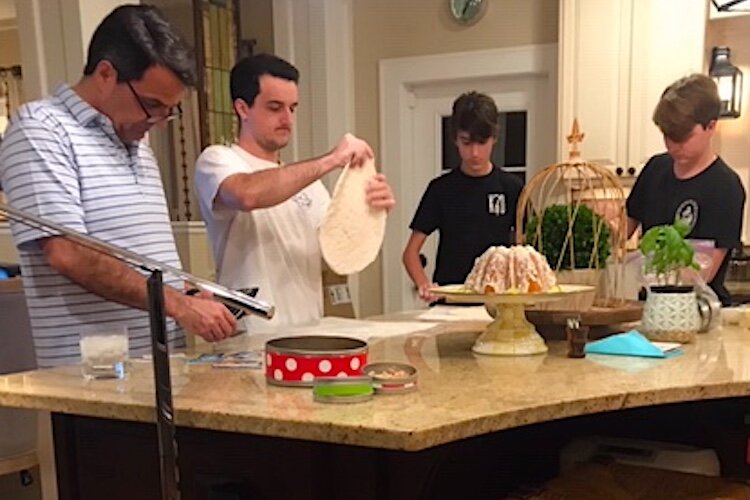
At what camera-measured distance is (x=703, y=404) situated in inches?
60.1

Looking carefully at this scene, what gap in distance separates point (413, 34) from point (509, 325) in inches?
115

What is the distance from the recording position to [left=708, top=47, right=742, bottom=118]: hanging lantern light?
319cm

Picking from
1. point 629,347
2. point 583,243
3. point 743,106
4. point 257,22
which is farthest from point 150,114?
point 257,22

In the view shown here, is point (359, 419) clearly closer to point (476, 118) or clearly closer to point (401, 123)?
point (476, 118)

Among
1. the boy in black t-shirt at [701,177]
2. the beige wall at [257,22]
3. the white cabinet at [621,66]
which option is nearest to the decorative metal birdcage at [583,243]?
the boy in black t-shirt at [701,177]

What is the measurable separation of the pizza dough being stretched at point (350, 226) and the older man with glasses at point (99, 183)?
35cm

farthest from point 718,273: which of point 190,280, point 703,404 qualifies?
point 190,280

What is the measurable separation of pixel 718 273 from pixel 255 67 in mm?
1358

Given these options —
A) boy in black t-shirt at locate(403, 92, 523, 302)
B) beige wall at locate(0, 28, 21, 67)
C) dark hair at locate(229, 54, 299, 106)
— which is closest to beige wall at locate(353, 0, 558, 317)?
boy in black t-shirt at locate(403, 92, 523, 302)

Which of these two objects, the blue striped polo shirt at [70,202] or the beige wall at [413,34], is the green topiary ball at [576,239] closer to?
the blue striped polo shirt at [70,202]

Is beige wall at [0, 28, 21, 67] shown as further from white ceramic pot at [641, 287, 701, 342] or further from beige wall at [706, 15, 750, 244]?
white ceramic pot at [641, 287, 701, 342]

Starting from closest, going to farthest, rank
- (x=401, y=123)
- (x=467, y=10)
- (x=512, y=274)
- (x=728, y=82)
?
(x=512, y=274) → (x=728, y=82) → (x=467, y=10) → (x=401, y=123)

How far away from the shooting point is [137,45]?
5.12ft

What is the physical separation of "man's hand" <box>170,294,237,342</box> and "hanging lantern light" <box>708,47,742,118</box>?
8.65 feet
